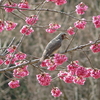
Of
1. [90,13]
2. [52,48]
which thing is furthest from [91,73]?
[90,13]

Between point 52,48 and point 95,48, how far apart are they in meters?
0.68

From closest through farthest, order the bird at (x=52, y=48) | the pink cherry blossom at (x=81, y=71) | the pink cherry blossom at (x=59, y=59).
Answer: the pink cherry blossom at (x=59, y=59) → the pink cherry blossom at (x=81, y=71) → the bird at (x=52, y=48)

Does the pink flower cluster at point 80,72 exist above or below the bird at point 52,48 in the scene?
below

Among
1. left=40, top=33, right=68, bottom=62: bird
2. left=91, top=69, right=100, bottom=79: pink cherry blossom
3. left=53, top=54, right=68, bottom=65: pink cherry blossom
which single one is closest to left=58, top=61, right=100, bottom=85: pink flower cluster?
left=91, top=69, right=100, bottom=79: pink cherry blossom

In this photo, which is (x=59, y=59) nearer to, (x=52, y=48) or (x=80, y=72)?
(x=80, y=72)

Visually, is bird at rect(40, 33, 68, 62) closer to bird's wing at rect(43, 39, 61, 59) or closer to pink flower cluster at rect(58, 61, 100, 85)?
bird's wing at rect(43, 39, 61, 59)

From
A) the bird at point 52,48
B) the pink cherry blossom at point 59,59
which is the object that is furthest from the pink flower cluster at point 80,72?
the bird at point 52,48

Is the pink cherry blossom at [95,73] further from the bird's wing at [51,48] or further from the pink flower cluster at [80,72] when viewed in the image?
the bird's wing at [51,48]

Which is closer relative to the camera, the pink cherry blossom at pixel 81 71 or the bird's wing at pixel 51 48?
the pink cherry blossom at pixel 81 71

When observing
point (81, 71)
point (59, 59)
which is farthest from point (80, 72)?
point (59, 59)

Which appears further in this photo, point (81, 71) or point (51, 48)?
point (51, 48)

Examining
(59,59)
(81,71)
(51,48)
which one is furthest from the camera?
(51,48)

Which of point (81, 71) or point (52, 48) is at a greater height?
point (52, 48)

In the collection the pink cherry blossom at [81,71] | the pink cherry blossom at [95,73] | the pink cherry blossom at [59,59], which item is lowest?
the pink cherry blossom at [95,73]
